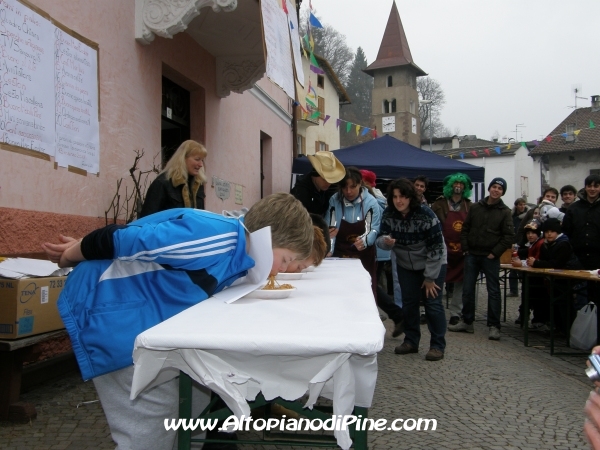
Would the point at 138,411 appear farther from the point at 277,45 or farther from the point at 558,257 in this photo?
the point at 558,257

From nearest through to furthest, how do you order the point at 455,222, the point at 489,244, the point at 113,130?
the point at 113,130 → the point at 489,244 → the point at 455,222

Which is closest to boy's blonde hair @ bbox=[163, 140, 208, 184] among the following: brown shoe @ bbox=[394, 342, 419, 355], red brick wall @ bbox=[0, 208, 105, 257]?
red brick wall @ bbox=[0, 208, 105, 257]

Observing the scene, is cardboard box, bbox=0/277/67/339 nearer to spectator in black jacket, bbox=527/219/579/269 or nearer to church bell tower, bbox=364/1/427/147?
spectator in black jacket, bbox=527/219/579/269

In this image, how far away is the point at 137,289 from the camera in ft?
6.76

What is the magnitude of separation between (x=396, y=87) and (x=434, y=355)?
59199 mm

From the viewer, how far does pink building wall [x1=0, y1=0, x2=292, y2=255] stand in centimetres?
424

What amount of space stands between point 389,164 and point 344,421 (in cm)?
925

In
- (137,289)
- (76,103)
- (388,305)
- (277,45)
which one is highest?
(277,45)

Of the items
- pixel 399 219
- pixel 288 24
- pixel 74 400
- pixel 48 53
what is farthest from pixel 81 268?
pixel 288 24

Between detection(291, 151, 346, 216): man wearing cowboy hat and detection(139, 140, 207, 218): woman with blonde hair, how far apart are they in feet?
4.14

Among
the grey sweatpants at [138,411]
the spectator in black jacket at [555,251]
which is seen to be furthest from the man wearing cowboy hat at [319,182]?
the grey sweatpants at [138,411]

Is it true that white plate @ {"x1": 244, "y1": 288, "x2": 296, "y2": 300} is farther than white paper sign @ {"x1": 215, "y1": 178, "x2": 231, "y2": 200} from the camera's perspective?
No

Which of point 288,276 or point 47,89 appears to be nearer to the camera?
point 288,276

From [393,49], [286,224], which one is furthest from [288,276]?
[393,49]
